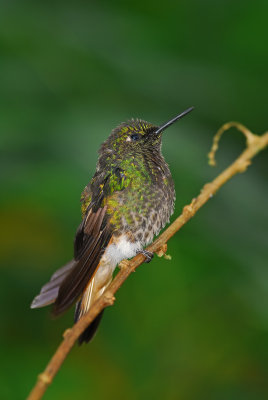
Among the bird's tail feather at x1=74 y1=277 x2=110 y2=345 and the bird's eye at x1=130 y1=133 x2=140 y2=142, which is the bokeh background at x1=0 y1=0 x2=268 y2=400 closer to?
the bird's eye at x1=130 y1=133 x2=140 y2=142

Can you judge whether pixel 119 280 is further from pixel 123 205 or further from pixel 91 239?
pixel 123 205

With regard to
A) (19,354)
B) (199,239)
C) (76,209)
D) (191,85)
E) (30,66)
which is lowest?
(19,354)

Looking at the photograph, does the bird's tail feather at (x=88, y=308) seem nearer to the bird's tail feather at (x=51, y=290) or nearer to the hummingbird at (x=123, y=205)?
the hummingbird at (x=123, y=205)

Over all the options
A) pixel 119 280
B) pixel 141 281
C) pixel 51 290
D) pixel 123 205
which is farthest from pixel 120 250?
pixel 141 281

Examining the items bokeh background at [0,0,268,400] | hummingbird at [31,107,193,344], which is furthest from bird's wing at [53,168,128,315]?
bokeh background at [0,0,268,400]

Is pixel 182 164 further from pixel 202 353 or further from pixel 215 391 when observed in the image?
pixel 215 391

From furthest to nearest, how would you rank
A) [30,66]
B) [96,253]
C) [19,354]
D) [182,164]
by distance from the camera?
[30,66] < [19,354] < [182,164] < [96,253]

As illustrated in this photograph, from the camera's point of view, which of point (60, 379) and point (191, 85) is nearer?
point (60, 379)

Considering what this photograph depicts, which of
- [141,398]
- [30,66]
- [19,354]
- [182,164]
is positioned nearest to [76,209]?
[182,164]

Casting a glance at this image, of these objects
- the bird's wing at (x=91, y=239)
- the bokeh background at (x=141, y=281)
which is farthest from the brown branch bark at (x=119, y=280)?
the bokeh background at (x=141, y=281)
